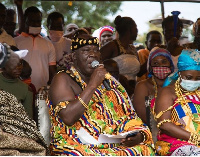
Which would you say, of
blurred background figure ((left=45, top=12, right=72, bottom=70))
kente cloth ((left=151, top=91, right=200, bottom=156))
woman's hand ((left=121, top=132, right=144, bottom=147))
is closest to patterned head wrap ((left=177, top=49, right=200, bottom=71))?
kente cloth ((left=151, top=91, right=200, bottom=156))

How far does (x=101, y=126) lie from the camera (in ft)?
14.0

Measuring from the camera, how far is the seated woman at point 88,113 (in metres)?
4.10

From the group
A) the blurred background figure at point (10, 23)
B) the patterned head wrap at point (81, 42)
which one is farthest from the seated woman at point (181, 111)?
the blurred background figure at point (10, 23)

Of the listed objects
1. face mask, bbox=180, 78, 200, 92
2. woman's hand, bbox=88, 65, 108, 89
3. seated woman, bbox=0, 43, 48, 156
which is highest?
woman's hand, bbox=88, 65, 108, 89

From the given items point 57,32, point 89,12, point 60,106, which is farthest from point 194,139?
point 89,12

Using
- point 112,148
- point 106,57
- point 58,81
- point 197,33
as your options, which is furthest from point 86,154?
point 197,33

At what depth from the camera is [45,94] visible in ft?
15.5

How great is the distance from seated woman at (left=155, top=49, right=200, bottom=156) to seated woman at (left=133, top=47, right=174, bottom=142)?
0.76 m

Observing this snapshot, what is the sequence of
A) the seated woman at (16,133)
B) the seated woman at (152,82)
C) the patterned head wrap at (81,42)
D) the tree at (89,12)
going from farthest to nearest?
the tree at (89,12) → the seated woman at (152,82) → the patterned head wrap at (81,42) → the seated woman at (16,133)

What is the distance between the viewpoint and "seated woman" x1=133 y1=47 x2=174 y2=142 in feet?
17.2

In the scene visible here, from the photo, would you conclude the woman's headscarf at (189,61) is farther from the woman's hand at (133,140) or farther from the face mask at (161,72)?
the face mask at (161,72)

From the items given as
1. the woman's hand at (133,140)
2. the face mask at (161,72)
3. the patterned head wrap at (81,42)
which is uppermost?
the patterned head wrap at (81,42)

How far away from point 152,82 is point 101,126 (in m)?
1.51

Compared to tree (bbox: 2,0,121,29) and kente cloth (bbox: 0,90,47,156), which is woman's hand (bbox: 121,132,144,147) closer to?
kente cloth (bbox: 0,90,47,156)
